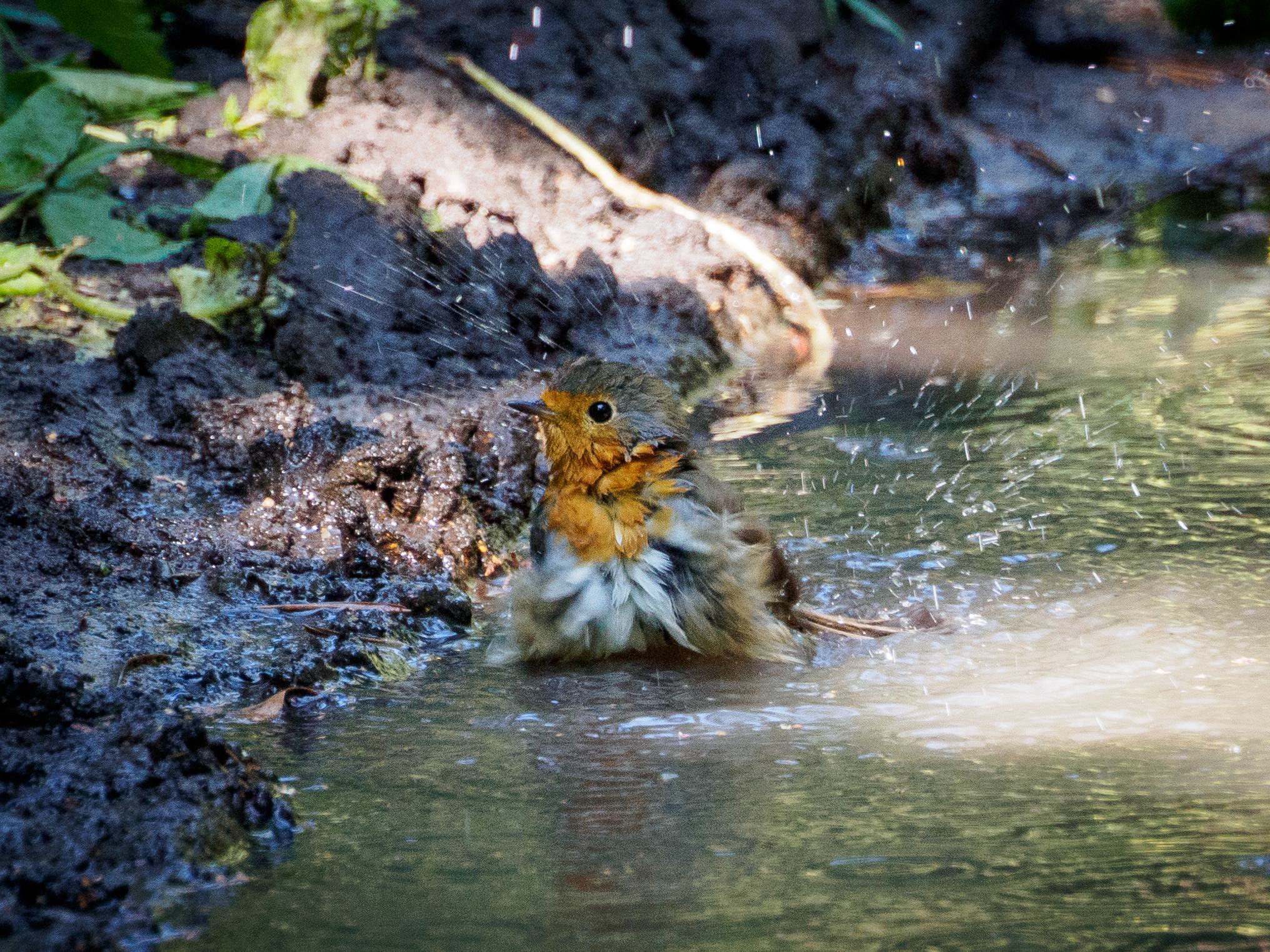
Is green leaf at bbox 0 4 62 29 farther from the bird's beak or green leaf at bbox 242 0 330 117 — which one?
the bird's beak

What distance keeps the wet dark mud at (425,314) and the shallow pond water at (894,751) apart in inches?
11.7

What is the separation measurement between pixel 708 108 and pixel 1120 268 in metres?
2.43

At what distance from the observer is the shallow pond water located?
205 centimetres

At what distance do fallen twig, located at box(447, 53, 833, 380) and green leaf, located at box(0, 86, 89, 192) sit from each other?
7.44ft

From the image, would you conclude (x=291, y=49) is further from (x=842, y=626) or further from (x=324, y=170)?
(x=842, y=626)

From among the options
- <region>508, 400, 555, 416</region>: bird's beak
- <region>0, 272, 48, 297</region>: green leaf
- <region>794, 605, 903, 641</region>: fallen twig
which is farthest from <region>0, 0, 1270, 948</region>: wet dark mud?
<region>794, 605, 903, 641</region>: fallen twig

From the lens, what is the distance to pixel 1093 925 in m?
1.97

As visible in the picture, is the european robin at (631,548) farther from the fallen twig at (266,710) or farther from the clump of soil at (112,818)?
the clump of soil at (112,818)

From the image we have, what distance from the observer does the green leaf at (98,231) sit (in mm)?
5328

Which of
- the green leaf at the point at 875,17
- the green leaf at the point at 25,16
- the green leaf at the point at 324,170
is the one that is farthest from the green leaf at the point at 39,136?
the green leaf at the point at 875,17

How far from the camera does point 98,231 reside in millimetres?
5379

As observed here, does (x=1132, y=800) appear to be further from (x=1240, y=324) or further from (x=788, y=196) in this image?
(x=788, y=196)

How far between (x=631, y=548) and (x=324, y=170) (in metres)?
3.06

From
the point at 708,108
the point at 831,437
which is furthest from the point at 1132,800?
the point at 708,108
